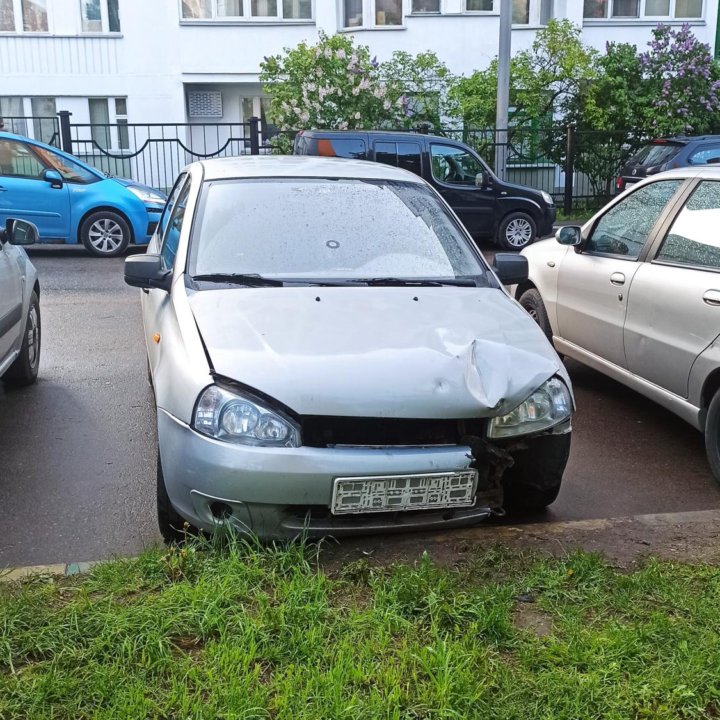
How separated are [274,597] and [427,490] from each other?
2.50 ft

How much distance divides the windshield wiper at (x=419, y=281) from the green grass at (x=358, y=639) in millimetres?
1585

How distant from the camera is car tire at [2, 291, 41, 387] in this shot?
6879 millimetres

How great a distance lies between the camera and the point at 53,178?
44.1ft

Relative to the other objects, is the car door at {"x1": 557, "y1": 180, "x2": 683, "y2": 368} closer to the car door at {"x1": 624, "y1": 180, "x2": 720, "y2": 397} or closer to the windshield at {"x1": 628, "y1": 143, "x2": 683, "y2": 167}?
the car door at {"x1": 624, "y1": 180, "x2": 720, "y2": 397}

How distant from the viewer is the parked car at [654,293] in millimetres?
5121

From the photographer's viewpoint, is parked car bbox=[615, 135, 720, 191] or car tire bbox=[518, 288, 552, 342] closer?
car tire bbox=[518, 288, 552, 342]

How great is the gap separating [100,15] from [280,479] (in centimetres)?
2364

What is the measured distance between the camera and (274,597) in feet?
11.4

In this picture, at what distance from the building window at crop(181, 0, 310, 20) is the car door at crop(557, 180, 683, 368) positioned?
20.1 metres

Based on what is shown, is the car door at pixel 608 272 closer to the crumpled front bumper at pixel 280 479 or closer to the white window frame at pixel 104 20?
the crumpled front bumper at pixel 280 479

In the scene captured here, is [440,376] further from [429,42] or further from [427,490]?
[429,42]

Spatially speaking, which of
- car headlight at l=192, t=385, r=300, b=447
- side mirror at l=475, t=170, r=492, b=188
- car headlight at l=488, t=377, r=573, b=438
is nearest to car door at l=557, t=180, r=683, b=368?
car headlight at l=488, t=377, r=573, b=438

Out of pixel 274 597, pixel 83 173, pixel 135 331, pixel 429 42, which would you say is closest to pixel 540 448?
pixel 274 597

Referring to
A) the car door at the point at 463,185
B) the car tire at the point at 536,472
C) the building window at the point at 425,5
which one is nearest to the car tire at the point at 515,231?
the car door at the point at 463,185
